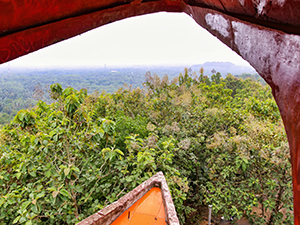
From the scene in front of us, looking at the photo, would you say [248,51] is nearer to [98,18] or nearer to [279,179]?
[98,18]

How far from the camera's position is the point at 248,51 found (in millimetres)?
418

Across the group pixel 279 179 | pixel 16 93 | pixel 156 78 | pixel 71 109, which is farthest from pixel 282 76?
pixel 16 93

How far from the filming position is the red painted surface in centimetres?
142

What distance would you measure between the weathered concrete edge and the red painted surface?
39 mm

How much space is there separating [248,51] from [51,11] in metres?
0.52

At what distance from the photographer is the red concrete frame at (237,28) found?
0.30 m

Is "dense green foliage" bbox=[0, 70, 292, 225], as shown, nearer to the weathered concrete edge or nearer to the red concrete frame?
the weathered concrete edge

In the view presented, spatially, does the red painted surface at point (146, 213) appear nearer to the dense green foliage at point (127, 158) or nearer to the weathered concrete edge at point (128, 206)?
the weathered concrete edge at point (128, 206)

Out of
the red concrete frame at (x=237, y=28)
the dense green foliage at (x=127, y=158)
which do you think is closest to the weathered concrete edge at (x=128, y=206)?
the dense green foliage at (x=127, y=158)

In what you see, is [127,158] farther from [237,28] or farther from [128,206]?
[237,28]

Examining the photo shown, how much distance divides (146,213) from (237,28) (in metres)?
1.54

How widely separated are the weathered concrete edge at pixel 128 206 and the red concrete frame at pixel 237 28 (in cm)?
127

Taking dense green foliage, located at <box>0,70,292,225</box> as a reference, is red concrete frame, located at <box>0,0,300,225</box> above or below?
above

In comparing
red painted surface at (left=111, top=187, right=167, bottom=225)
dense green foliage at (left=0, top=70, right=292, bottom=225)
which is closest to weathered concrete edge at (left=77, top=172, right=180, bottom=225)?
red painted surface at (left=111, top=187, right=167, bottom=225)
